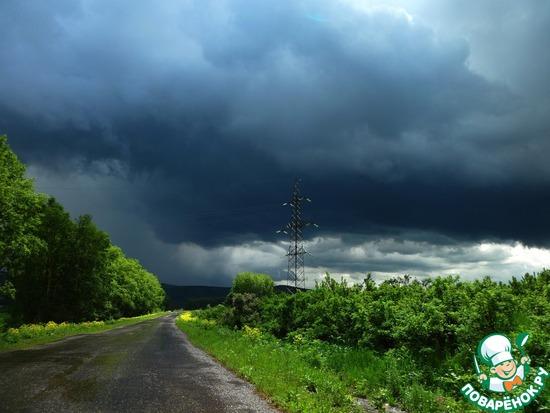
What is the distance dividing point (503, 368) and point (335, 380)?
17.7 feet

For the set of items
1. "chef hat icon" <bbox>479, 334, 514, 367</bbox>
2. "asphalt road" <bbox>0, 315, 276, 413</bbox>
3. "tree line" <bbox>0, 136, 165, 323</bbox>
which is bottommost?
"asphalt road" <bbox>0, 315, 276, 413</bbox>

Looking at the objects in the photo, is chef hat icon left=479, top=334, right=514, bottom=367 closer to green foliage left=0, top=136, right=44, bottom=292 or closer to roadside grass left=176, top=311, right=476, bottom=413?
roadside grass left=176, top=311, right=476, bottom=413

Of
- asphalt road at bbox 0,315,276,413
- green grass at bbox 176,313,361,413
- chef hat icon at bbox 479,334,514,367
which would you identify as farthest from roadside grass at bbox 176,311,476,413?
chef hat icon at bbox 479,334,514,367

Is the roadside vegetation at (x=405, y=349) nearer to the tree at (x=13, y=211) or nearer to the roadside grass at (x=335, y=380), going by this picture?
the roadside grass at (x=335, y=380)

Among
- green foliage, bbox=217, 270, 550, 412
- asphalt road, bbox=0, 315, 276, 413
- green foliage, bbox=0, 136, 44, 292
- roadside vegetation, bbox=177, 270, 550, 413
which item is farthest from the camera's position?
green foliage, bbox=0, 136, 44, 292

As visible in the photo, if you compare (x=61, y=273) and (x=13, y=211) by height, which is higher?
(x=13, y=211)

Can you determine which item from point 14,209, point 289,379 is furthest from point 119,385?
point 14,209

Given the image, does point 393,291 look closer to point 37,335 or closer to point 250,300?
point 250,300

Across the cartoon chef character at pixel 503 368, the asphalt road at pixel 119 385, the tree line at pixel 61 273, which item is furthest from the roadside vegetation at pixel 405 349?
the tree line at pixel 61 273

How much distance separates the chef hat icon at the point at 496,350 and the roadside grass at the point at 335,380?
113 cm

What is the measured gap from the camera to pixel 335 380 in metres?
13.9

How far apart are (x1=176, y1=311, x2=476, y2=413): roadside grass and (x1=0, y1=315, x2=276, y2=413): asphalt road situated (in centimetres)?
70

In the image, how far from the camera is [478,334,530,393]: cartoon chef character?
9.55m

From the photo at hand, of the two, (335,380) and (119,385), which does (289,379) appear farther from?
(119,385)
